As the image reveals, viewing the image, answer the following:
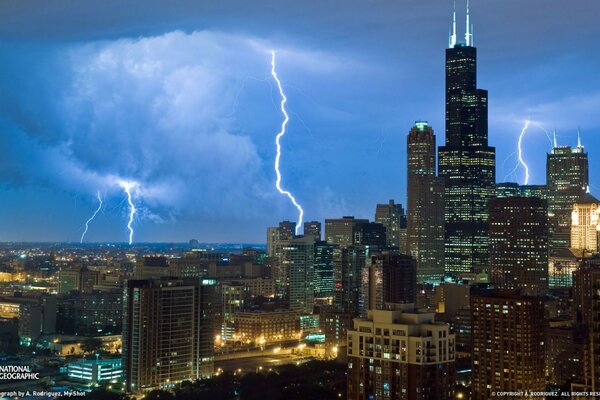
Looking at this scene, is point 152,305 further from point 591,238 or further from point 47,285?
point 591,238

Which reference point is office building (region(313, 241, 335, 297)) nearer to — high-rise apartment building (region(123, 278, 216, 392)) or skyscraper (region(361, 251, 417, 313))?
skyscraper (region(361, 251, 417, 313))

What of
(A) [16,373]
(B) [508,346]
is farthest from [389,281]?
(A) [16,373]

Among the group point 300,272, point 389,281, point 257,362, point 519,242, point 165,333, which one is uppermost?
point 519,242

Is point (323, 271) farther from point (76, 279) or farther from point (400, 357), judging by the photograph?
point (400, 357)

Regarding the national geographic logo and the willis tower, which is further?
the willis tower

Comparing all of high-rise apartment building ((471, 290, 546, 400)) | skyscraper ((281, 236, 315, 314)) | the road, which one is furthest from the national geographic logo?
skyscraper ((281, 236, 315, 314))

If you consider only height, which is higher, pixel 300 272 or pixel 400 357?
pixel 300 272

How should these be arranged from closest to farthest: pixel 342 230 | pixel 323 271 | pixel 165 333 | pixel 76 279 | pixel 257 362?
pixel 165 333 < pixel 257 362 < pixel 76 279 < pixel 323 271 < pixel 342 230
